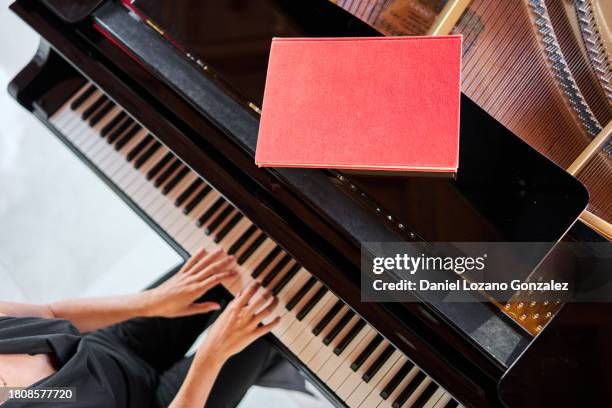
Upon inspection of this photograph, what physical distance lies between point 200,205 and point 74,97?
34.5 inches

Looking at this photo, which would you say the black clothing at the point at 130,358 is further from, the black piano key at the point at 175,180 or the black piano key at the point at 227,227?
the black piano key at the point at 175,180

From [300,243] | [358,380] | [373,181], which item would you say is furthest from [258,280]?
[373,181]

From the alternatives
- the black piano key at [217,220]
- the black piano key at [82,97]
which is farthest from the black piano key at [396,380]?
the black piano key at [82,97]

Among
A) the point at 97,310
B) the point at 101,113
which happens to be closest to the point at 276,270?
the point at 97,310

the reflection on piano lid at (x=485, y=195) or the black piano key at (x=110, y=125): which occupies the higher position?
the reflection on piano lid at (x=485, y=195)

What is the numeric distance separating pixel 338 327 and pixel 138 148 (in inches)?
47.1

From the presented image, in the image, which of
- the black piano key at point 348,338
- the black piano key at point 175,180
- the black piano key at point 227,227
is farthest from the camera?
the black piano key at point 175,180

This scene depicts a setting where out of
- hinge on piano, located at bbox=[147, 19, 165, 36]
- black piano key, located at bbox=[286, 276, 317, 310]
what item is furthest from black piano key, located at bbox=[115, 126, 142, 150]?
black piano key, located at bbox=[286, 276, 317, 310]

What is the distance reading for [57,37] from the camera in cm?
212

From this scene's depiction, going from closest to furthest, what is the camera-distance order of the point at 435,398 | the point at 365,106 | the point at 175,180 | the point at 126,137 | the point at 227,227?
the point at 365,106 < the point at 435,398 < the point at 227,227 < the point at 175,180 < the point at 126,137

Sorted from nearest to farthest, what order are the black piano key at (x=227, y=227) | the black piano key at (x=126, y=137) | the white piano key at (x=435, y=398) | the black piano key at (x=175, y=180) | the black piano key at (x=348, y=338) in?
1. the white piano key at (x=435, y=398)
2. the black piano key at (x=348, y=338)
3. the black piano key at (x=227, y=227)
4. the black piano key at (x=175, y=180)
5. the black piano key at (x=126, y=137)

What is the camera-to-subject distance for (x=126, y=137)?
2.38 metres

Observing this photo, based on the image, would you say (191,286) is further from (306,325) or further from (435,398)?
(435,398)

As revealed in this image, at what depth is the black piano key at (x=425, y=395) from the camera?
183cm
